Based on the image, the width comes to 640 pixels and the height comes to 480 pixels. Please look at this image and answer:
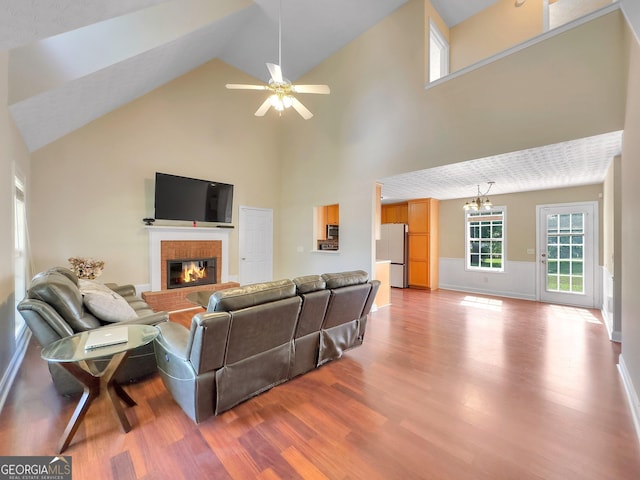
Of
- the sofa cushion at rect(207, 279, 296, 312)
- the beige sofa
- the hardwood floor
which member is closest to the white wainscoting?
the hardwood floor

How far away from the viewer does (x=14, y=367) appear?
2.62 m

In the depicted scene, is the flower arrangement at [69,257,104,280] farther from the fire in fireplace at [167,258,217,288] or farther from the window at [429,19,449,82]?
the window at [429,19,449,82]

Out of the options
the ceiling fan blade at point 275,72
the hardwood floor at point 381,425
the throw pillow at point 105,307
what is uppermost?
the ceiling fan blade at point 275,72

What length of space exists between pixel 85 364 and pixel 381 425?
2074mm

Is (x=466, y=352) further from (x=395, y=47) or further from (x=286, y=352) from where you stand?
(x=395, y=47)

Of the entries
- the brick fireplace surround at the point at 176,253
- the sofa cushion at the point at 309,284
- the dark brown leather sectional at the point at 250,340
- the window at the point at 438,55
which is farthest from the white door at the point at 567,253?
the brick fireplace surround at the point at 176,253

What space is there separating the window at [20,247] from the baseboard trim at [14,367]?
112mm

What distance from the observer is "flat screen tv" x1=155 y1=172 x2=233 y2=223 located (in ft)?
15.8

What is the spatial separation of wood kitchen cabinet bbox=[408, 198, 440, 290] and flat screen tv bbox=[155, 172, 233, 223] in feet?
15.5

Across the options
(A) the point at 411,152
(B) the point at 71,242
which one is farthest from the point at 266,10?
(B) the point at 71,242

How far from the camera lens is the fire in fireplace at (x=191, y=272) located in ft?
16.8

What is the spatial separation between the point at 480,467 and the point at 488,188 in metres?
5.34

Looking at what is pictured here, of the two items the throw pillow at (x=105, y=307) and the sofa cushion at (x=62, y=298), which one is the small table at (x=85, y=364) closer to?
the sofa cushion at (x=62, y=298)

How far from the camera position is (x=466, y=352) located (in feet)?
10.4
